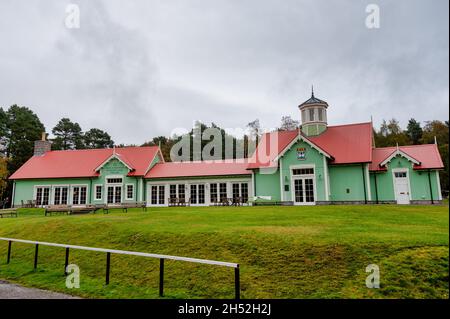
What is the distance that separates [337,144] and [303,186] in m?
4.78

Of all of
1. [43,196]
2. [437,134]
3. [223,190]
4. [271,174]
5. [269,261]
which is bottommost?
[269,261]

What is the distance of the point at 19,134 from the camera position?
53062mm

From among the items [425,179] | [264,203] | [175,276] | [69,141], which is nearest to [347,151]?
[425,179]

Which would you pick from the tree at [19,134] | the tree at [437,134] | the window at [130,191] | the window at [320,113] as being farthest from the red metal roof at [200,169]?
the tree at [437,134]

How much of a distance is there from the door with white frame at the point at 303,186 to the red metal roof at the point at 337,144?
6.23ft

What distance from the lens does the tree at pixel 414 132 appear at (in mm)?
60625

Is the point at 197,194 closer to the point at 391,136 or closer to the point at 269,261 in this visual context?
the point at 269,261

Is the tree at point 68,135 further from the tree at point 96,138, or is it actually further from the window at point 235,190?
the window at point 235,190

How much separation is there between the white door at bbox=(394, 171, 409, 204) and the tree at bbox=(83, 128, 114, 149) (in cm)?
5978

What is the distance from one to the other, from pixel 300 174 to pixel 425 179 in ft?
28.1

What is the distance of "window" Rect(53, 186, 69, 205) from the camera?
31.5 m

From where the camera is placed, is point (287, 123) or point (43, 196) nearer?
point (43, 196)

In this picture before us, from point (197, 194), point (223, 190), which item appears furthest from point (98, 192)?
point (223, 190)
